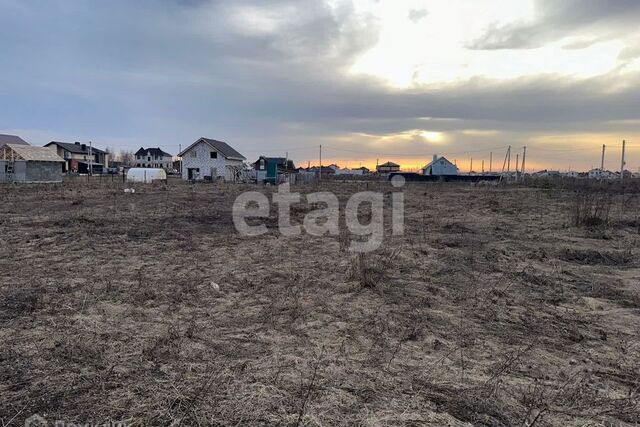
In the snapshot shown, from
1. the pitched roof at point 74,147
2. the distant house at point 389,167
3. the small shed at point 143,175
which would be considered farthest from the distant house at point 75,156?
the distant house at point 389,167

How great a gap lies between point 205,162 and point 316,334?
42563mm

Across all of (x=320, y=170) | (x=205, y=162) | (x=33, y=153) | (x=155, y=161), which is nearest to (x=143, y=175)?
(x=33, y=153)

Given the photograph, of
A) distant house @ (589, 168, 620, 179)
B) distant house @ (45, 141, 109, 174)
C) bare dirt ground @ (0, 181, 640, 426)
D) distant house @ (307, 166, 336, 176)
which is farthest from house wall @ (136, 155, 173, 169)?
bare dirt ground @ (0, 181, 640, 426)

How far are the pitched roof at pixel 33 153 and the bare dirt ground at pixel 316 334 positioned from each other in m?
30.0

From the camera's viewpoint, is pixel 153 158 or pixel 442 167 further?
pixel 153 158

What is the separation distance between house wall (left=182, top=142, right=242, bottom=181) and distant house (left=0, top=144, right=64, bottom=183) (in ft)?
44.7

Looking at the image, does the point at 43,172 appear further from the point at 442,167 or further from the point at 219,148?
the point at 442,167

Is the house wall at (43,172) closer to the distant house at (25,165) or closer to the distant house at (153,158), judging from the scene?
the distant house at (25,165)

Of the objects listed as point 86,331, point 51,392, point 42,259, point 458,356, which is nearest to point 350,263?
point 458,356

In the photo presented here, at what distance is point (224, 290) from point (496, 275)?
3.74 m

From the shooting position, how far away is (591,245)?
24.9 feet

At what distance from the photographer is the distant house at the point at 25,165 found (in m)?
30.3

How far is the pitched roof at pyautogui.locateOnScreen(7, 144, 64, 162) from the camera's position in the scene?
30.6 meters

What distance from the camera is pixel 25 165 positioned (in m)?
30.6
